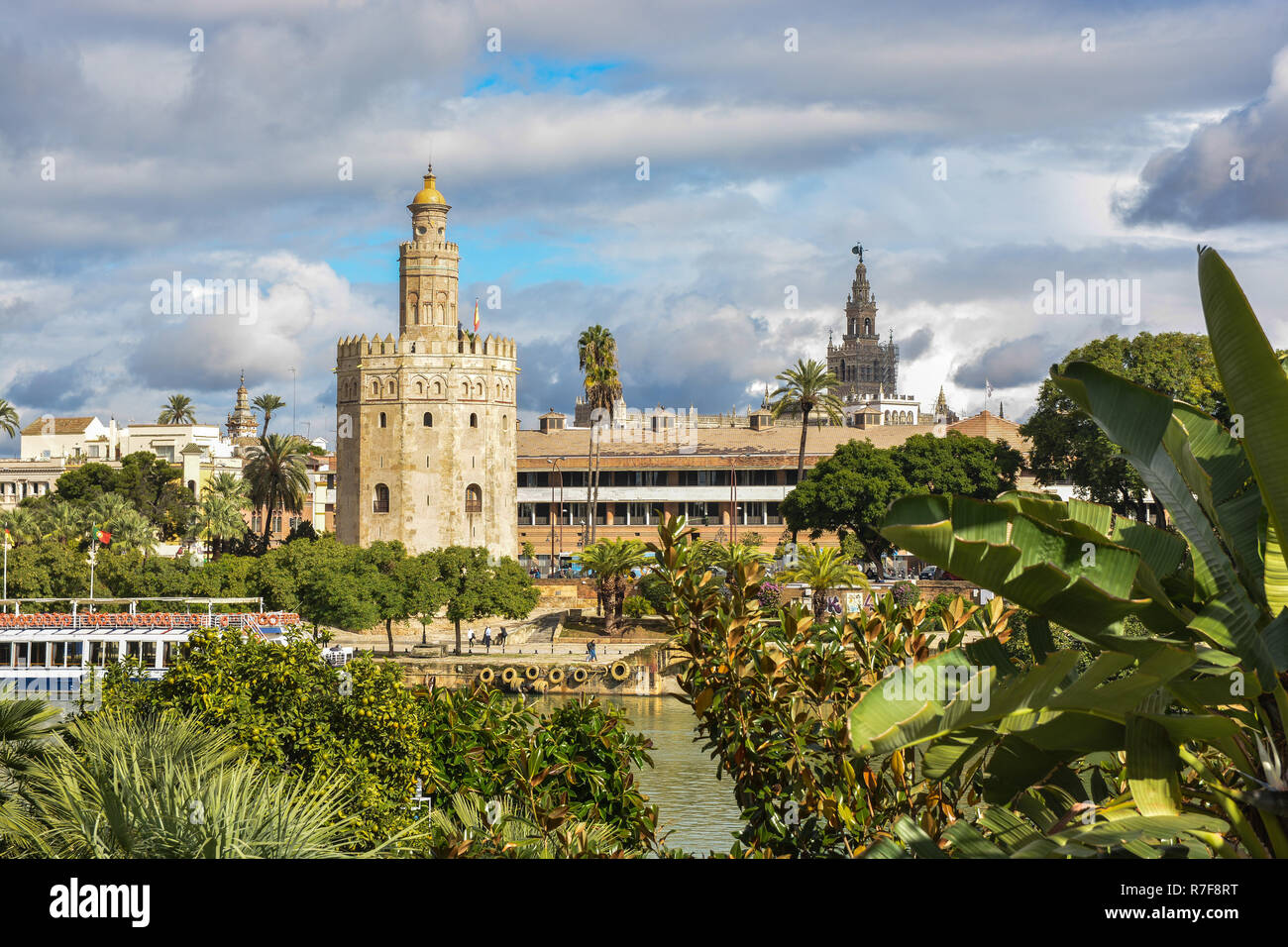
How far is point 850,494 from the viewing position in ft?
196

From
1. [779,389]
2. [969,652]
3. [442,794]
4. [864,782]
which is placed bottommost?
[442,794]

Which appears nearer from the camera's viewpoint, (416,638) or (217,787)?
(217,787)

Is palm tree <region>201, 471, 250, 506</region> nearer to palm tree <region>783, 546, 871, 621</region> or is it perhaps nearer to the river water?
palm tree <region>783, 546, 871, 621</region>

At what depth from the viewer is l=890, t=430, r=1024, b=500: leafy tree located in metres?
60.8

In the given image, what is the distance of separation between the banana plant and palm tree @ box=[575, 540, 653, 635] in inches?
1746

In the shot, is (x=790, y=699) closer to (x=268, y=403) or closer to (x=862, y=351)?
(x=268, y=403)

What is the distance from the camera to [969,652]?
280 inches

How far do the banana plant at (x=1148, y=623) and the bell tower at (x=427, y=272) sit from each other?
61.4 meters

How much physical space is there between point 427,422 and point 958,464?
2503 centimetres

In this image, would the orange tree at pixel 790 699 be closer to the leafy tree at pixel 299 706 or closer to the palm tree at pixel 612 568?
the leafy tree at pixel 299 706
